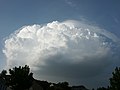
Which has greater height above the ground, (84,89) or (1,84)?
(84,89)

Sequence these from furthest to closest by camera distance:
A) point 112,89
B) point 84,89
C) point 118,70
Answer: point 84,89, point 118,70, point 112,89

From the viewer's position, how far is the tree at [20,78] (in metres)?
58.5

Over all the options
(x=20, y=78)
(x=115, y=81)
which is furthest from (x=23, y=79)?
(x=115, y=81)

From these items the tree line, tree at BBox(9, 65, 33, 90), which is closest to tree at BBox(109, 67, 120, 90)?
the tree line

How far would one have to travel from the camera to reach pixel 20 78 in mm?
59406

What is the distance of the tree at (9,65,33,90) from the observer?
192ft

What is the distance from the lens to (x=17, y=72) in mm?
60500

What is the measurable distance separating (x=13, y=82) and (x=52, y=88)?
26083mm

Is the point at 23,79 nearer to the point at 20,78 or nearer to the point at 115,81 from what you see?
the point at 20,78

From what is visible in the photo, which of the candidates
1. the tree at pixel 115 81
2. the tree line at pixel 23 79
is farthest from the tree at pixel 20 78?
the tree at pixel 115 81

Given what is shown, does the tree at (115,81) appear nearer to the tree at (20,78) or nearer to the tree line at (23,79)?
the tree line at (23,79)

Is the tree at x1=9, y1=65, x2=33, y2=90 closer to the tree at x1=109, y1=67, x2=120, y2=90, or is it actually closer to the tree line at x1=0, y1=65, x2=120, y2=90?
the tree line at x1=0, y1=65, x2=120, y2=90

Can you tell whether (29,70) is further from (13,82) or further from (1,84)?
(1,84)

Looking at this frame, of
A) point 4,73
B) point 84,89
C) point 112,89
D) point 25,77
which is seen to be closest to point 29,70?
point 25,77
